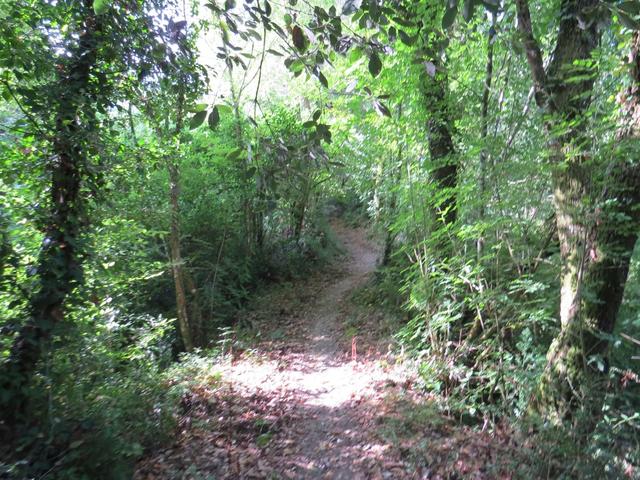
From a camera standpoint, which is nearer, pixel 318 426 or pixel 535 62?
pixel 535 62

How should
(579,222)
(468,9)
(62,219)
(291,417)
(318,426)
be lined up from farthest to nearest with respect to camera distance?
(291,417), (318,426), (62,219), (579,222), (468,9)

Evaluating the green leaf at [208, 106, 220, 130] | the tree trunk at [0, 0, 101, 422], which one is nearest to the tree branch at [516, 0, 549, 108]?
the green leaf at [208, 106, 220, 130]

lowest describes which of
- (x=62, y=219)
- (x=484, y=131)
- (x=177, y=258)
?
(x=177, y=258)

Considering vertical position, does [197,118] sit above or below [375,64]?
below

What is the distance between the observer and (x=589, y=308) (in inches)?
152

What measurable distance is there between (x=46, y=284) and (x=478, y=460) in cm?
432

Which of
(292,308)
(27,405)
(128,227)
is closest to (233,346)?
(292,308)

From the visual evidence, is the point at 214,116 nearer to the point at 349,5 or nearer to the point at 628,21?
the point at 349,5

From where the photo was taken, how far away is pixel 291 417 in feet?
16.8

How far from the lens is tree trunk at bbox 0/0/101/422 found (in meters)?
3.51

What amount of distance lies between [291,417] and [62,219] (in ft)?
11.3

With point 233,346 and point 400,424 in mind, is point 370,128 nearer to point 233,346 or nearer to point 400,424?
point 400,424

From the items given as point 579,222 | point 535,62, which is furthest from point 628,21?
point 535,62

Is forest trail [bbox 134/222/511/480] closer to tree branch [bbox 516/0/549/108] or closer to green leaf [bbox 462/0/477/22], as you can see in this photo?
tree branch [bbox 516/0/549/108]
